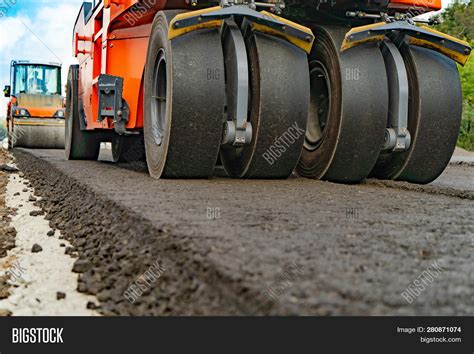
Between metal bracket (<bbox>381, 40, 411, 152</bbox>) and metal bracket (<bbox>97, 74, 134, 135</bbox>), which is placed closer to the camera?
metal bracket (<bbox>381, 40, 411, 152</bbox>)

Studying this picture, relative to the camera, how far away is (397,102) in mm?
4465

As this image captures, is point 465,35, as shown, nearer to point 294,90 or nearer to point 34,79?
point 34,79

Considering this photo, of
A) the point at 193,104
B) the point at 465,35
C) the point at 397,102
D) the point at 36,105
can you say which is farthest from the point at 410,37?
the point at 465,35

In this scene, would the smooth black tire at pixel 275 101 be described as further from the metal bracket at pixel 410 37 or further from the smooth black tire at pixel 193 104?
the metal bracket at pixel 410 37

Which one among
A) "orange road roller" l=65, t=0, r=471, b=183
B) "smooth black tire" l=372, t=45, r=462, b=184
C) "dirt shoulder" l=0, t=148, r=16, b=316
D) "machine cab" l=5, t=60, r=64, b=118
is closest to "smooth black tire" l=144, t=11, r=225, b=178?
"orange road roller" l=65, t=0, r=471, b=183

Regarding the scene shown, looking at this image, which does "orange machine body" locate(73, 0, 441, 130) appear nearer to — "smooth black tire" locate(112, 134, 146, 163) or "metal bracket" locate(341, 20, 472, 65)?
"metal bracket" locate(341, 20, 472, 65)

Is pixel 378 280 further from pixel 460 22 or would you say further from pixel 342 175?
pixel 460 22

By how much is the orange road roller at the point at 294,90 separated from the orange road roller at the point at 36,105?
989cm

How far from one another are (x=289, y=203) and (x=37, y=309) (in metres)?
1.36

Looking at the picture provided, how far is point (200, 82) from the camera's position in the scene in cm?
407

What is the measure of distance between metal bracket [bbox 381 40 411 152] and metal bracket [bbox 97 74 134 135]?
2178mm

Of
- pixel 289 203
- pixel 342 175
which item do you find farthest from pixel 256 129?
pixel 289 203

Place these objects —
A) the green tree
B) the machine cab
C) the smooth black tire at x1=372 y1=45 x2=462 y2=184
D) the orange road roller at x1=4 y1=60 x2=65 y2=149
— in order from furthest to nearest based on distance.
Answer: the green tree, the machine cab, the orange road roller at x1=4 y1=60 x2=65 y2=149, the smooth black tire at x1=372 y1=45 x2=462 y2=184

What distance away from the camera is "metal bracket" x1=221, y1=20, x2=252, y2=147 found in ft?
13.4
